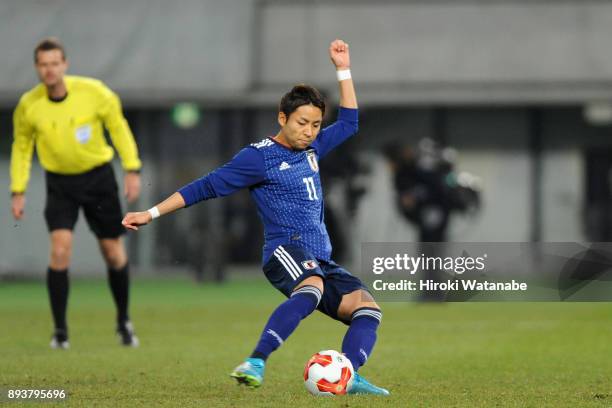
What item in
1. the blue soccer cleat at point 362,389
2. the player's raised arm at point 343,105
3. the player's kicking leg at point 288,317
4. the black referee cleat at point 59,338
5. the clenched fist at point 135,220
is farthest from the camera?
the black referee cleat at point 59,338

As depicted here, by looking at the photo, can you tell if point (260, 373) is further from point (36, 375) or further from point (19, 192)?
point (19, 192)

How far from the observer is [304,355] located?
36.5 ft

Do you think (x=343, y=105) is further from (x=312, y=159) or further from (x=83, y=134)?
(x=83, y=134)

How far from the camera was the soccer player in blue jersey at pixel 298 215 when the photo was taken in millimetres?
7975

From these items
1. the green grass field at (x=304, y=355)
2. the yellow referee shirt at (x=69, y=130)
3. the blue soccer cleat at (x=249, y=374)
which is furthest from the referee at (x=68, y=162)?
the blue soccer cleat at (x=249, y=374)

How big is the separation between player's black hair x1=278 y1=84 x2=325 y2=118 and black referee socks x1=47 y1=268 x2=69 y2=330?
172 inches

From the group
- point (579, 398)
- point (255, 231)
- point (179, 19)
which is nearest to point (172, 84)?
point (179, 19)

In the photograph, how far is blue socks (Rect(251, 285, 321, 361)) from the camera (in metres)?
7.72

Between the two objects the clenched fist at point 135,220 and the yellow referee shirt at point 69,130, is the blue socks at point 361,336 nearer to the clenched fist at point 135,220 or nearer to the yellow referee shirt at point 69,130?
the clenched fist at point 135,220

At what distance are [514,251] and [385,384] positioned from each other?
278cm

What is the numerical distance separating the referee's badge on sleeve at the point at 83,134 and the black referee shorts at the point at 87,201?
0.92ft

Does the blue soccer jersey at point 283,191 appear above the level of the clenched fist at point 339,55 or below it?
below

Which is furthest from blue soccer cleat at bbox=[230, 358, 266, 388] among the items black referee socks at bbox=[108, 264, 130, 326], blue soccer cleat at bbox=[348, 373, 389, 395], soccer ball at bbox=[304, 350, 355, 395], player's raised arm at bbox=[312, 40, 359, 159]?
black referee socks at bbox=[108, 264, 130, 326]

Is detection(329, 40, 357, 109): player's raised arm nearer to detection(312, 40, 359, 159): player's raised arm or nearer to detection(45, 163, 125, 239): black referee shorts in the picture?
detection(312, 40, 359, 159): player's raised arm
